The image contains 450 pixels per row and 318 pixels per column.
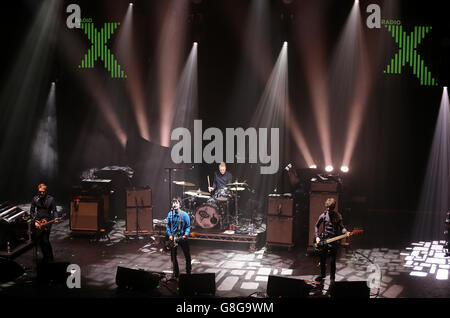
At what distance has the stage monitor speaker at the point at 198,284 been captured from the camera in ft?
23.3

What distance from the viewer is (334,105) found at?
13359 millimetres

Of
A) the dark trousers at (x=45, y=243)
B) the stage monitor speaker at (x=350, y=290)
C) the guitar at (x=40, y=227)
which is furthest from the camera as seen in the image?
the dark trousers at (x=45, y=243)

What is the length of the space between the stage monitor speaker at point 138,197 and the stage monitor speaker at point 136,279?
12.7 ft

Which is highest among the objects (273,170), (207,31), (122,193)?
(207,31)

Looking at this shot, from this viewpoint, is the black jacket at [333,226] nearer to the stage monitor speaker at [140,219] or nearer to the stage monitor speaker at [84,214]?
the stage monitor speaker at [140,219]

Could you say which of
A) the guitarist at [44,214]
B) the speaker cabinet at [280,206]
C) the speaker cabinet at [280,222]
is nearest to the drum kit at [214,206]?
the speaker cabinet at [280,206]

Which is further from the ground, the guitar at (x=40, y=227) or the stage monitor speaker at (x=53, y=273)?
the guitar at (x=40, y=227)

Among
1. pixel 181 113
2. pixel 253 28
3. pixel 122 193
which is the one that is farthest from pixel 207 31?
pixel 122 193

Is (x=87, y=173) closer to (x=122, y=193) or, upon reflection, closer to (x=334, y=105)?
(x=122, y=193)

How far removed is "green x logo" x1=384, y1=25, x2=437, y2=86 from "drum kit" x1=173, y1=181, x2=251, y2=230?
613 cm

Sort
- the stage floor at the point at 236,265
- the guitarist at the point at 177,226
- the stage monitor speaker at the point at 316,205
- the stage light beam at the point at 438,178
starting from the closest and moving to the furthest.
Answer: the stage floor at the point at 236,265, the guitarist at the point at 177,226, the stage monitor speaker at the point at 316,205, the stage light beam at the point at 438,178

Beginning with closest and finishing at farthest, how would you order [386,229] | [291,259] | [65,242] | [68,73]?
[291,259] < [65,242] < [386,229] < [68,73]

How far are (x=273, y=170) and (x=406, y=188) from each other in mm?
4280
